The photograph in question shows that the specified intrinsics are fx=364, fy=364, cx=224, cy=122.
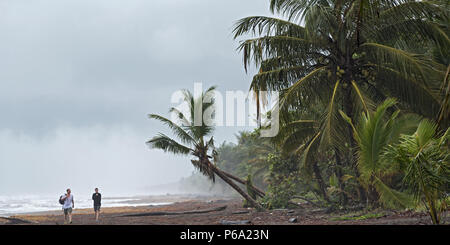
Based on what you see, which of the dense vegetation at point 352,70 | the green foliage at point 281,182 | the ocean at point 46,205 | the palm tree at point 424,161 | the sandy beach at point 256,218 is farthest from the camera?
the ocean at point 46,205

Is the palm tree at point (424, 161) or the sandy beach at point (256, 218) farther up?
the palm tree at point (424, 161)

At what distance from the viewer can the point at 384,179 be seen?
10.3 m

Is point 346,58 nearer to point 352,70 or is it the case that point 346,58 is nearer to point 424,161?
point 352,70

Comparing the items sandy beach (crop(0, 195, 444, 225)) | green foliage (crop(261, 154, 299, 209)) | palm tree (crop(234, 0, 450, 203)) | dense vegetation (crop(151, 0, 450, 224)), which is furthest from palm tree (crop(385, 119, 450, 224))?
green foliage (crop(261, 154, 299, 209))

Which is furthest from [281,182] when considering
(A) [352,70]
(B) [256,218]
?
(A) [352,70]

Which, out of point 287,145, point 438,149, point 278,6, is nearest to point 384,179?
point 287,145

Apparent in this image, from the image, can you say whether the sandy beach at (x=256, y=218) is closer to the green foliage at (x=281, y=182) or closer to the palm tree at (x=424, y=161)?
the green foliage at (x=281, y=182)

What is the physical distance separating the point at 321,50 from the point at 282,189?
6486mm

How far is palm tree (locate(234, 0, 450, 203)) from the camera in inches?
381

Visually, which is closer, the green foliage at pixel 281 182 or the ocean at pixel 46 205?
the green foliage at pixel 281 182

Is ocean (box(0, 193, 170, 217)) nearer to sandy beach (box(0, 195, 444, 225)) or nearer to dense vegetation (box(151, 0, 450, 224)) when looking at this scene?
sandy beach (box(0, 195, 444, 225))

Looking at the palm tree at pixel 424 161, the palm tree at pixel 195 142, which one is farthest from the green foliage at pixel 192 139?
the palm tree at pixel 424 161

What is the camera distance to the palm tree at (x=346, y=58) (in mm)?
9680
